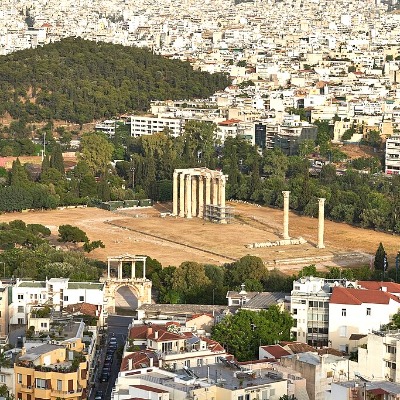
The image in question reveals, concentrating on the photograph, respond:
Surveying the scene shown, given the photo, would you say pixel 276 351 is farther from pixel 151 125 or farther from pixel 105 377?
pixel 151 125

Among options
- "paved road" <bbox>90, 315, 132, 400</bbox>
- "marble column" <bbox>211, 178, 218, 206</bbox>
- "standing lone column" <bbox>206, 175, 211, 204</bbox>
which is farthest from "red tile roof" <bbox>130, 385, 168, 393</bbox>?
"standing lone column" <bbox>206, 175, 211, 204</bbox>

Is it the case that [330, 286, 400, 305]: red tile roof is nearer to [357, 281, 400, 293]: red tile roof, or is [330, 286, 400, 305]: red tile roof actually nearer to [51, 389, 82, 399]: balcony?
[357, 281, 400, 293]: red tile roof

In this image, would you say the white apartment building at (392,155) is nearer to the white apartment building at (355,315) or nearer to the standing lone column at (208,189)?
the standing lone column at (208,189)

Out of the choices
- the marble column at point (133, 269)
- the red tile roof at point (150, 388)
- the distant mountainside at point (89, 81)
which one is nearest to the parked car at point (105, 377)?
the red tile roof at point (150, 388)

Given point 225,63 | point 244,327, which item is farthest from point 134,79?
point 244,327

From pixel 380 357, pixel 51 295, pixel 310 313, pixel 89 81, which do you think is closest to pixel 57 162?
pixel 89 81
